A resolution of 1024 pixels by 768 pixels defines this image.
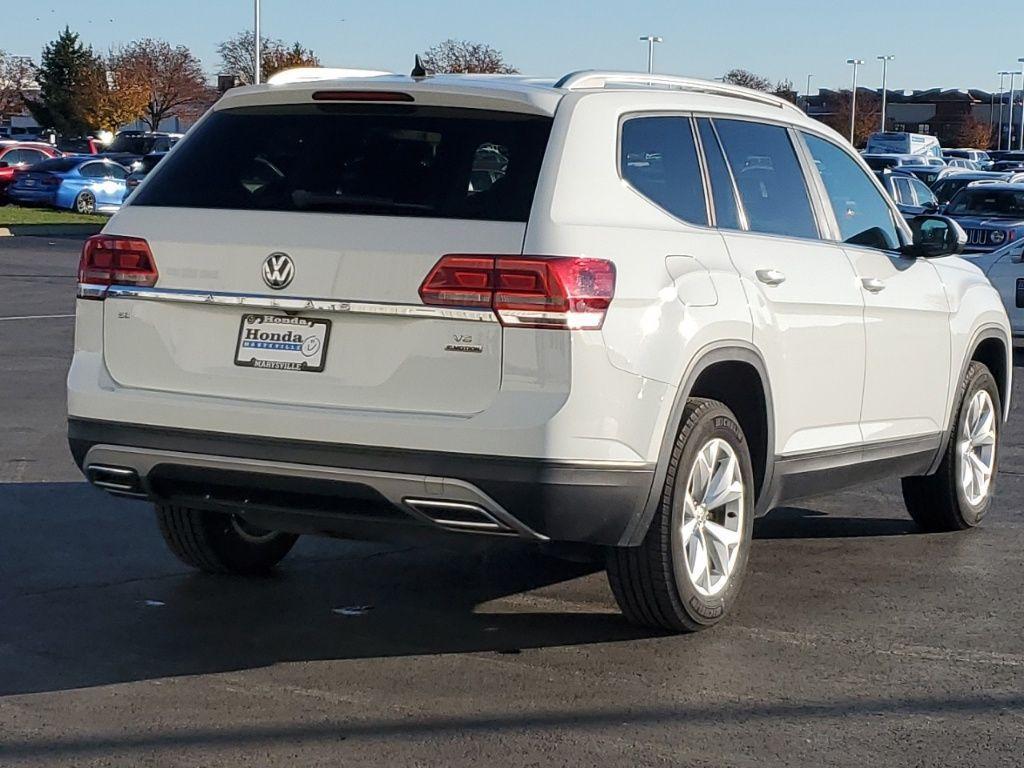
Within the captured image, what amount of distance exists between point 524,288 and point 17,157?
40.3m

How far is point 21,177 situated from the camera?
1582 inches

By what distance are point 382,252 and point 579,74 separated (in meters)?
1.07

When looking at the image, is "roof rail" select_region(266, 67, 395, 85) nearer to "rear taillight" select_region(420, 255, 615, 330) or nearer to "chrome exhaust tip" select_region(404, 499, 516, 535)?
"rear taillight" select_region(420, 255, 615, 330)

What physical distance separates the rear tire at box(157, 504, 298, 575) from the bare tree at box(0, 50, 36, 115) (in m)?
106

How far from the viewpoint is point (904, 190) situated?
27750 mm

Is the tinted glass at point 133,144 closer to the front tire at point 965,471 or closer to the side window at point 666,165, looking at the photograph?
the front tire at point 965,471

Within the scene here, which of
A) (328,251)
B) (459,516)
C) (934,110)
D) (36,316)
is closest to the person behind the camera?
(459,516)

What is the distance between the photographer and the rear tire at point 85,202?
128 ft

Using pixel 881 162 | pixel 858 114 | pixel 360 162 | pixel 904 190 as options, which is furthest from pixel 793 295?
pixel 858 114

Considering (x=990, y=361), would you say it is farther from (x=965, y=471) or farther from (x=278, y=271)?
(x=278, y=271)

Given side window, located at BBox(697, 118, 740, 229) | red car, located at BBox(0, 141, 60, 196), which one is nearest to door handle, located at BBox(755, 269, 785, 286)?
side window, located at BBox(697, 118, 740, 229)

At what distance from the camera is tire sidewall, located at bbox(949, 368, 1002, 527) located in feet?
25.4

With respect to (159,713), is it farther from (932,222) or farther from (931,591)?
(932,222)

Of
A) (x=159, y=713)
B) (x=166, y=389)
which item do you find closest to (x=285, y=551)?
(x=166, y=389)
